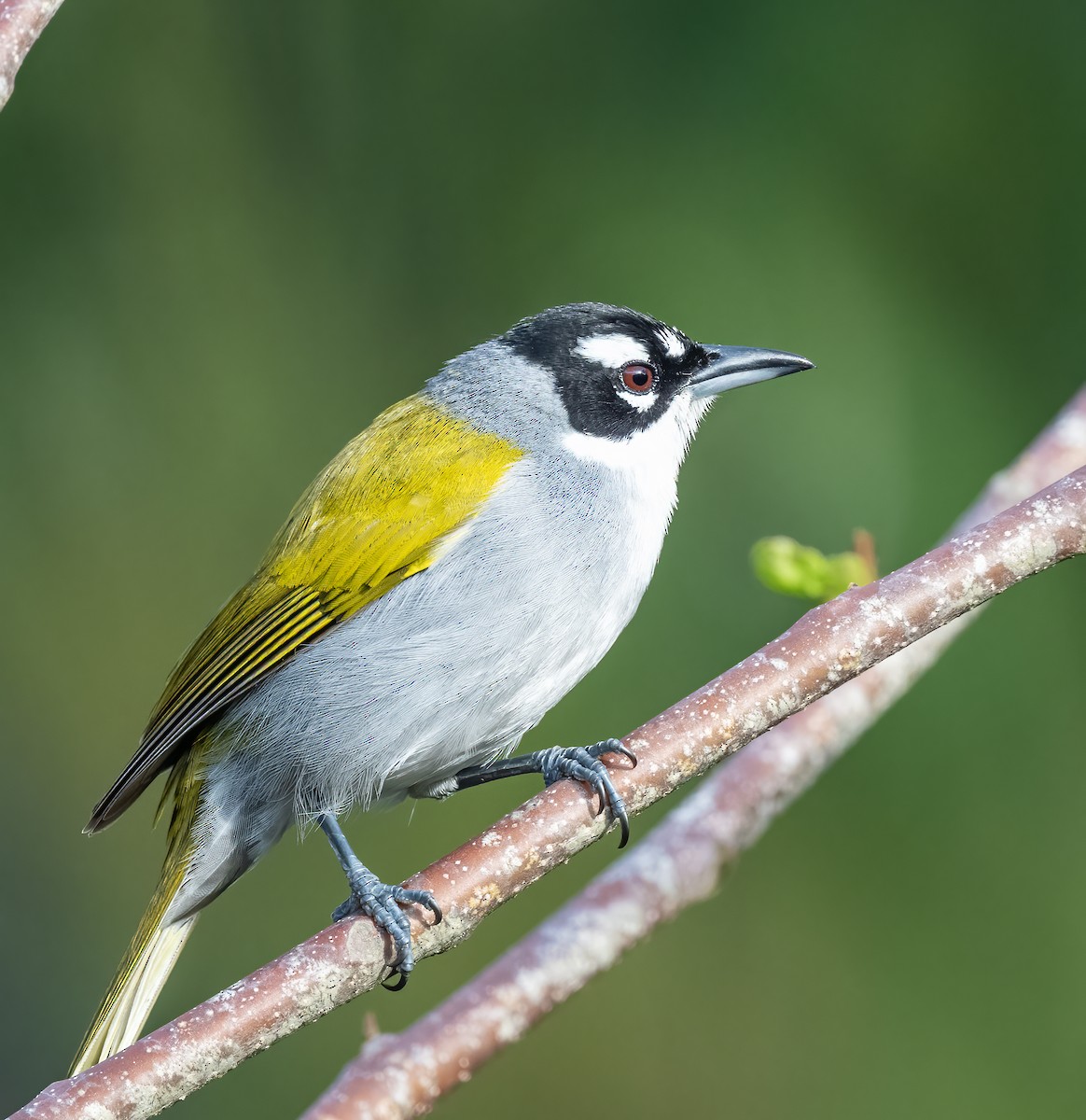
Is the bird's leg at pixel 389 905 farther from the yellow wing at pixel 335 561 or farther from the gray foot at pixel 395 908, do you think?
the yellow wing at pixel 335 561

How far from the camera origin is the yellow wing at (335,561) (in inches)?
140

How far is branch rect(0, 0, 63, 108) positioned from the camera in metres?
2.54

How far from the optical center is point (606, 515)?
3557 mm

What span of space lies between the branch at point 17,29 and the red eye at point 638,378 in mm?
1792

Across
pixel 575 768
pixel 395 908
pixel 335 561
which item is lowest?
pixel 395 908

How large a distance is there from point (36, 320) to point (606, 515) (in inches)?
133

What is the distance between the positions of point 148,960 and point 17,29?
2.18 m

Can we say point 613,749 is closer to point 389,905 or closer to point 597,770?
point 597,770

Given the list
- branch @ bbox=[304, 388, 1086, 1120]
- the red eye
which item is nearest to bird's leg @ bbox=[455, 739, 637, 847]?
branch @ bbox=[304, 388, 1086, 1120]

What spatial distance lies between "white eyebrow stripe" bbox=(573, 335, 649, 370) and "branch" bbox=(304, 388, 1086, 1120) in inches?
39.0

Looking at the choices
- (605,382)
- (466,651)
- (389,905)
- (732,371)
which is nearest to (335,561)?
(466,651)

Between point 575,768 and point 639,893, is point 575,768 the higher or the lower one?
the higher one

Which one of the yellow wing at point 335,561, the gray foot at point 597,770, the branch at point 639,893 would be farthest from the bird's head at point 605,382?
the gray foot at point 597,770

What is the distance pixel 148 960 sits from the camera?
354 centimetres
